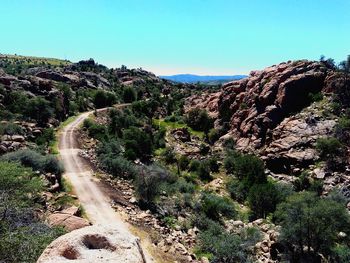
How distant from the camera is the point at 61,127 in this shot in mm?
63625

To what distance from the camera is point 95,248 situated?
9625 mm

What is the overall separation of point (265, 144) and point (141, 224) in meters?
36.2

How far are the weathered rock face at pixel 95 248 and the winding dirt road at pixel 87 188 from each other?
7491 mm

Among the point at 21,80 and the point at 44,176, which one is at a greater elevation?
the point at 21,80

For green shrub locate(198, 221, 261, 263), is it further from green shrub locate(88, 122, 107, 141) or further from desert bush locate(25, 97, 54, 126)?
desert bush locate(25, 97, 54, 126)

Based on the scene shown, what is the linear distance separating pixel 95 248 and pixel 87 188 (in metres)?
24.8

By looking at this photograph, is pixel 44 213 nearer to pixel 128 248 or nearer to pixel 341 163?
pixel 128 248

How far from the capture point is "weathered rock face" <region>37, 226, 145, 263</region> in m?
8.91

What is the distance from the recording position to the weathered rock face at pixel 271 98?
61.9m

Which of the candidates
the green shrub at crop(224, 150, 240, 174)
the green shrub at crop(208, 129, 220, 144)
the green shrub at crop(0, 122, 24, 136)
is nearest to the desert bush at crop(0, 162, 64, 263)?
the green shrub at crop(0, 122, 24, 136)

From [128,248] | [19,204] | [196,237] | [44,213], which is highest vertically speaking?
[128,248]

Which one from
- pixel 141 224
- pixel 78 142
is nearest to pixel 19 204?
pixel 141 224

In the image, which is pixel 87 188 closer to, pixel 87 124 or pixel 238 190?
pixel 238 190

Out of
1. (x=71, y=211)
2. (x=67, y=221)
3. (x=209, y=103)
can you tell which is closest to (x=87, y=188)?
(x=71, y=211)
